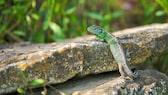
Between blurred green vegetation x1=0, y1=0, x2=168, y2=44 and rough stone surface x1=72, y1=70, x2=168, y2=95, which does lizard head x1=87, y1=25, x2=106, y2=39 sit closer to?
rough stone surface x1=72, y1=70, x2=168, y2=95

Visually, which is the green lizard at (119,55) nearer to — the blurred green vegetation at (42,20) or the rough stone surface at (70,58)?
the rough stone surface at (70,58)

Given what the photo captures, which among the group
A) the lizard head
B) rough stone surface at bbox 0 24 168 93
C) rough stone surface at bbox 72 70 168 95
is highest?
the lizard head

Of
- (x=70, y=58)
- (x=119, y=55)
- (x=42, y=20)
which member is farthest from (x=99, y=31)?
(x=42, y=20)

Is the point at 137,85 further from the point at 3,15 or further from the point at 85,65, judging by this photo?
the point at 3,15

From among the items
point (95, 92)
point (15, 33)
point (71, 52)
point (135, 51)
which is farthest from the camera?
point (15, 33)

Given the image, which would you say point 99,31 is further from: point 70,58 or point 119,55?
point 70,58

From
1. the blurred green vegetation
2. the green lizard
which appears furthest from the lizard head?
the blurred green vegetation

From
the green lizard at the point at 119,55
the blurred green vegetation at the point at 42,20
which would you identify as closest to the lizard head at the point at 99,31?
the green lizard at the point at 119,55

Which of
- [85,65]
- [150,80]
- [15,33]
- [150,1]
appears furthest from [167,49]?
[150,1]

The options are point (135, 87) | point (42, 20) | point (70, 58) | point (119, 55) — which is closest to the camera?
point (135, 87)
